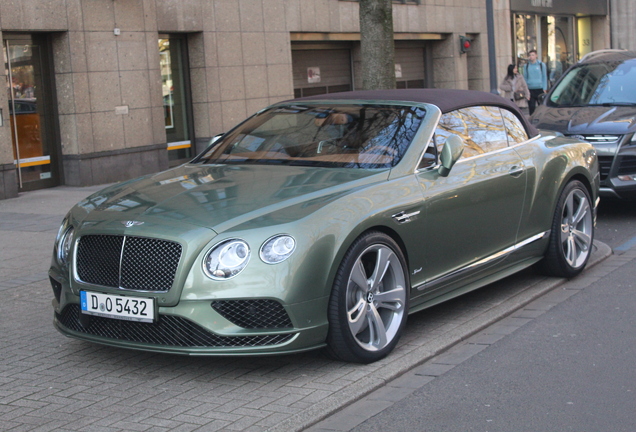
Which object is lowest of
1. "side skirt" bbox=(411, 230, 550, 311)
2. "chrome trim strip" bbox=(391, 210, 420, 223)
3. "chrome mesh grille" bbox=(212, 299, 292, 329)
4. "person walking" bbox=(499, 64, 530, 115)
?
"side skirt" bbox=(411, 230, 550, 311)

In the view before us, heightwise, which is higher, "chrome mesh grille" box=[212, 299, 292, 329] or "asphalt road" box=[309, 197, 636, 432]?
"chrome mesh grille" box=[212, 299, 292, 329]

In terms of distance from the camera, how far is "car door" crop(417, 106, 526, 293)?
5.56 m

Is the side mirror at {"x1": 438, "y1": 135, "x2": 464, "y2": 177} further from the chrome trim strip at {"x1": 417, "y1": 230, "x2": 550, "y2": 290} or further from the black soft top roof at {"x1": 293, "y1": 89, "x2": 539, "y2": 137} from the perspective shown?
the chrome trim strip at {"x1": 417, "y1": 230, "x2": 550, "y2": 290}

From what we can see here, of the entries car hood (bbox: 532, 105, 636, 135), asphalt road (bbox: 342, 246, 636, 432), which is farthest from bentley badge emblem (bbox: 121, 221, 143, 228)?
car hood (bbox: 532, 105, 636, 135)

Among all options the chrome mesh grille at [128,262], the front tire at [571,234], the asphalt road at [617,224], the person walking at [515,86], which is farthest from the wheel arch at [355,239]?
the person walking at [515,86]

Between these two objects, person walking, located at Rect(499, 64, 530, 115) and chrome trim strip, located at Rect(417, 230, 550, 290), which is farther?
person walking, located at Rect(499, 64, 530, 115)

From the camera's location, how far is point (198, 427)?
4121 mm

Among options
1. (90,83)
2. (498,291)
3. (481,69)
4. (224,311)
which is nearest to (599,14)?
(481,69)

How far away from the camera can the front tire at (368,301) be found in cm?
478

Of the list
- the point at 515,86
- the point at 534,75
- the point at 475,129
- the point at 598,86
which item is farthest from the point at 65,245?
the point at 534,75

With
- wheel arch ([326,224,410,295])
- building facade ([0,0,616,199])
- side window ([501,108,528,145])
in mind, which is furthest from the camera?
building facade ([0,0,616,199])

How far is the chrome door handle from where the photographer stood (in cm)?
638

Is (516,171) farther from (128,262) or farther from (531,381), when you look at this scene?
(128,262)

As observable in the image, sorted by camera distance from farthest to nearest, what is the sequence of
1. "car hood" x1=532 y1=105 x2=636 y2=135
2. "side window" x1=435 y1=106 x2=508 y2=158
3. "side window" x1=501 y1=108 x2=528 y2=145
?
"car hood" x1=532 y1=105 x2=636 y2=135, "side window" x1=501 y1=108 x2=528 y2=145, "side window" x1=435 y1=106 x2=508 y2=158
